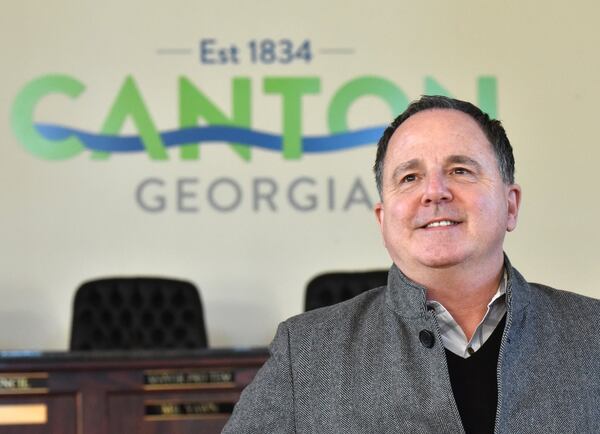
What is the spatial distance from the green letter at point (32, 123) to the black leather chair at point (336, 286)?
1.71m

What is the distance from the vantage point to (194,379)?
4.01 m

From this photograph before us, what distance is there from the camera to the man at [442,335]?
1698 mm

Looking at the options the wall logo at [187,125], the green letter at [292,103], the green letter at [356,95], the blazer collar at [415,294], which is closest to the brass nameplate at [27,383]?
the wall logo at [187,125]

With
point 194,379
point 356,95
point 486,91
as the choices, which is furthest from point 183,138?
point 194,379

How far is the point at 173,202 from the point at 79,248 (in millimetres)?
544

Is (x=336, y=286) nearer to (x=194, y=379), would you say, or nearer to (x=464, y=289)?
(x=194, y=379)

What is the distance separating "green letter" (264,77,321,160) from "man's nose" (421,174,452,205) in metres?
3.84

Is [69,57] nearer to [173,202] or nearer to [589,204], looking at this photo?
[173,202]

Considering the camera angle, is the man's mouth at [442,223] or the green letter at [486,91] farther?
the green letter at [486,91]

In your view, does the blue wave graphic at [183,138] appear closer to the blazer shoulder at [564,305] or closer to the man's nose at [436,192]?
the blazer shoulder at [564,305]

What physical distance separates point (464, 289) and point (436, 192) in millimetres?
189

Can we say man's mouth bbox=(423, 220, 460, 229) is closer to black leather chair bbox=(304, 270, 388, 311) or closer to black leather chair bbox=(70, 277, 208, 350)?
black leather chair bbox=(304, 270, 388, 311)

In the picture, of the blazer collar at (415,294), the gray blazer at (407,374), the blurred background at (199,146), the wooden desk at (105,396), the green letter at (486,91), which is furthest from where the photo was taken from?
the green letter at (486,91)

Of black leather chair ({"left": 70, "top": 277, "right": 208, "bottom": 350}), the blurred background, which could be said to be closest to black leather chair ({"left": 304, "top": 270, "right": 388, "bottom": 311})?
black leather chair ({"left": 70, "top": 277, "right": 208, "bottom": 350})
